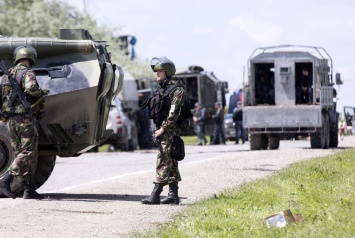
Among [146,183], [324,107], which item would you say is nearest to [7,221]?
[146,183]

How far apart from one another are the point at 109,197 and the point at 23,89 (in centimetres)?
185

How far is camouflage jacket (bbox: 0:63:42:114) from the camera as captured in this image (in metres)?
15.5

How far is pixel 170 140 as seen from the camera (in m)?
15.0

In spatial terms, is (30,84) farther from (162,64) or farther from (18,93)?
(162,64)

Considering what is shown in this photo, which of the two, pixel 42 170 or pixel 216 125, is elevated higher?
pixel 42 170

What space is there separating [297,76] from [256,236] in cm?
2482

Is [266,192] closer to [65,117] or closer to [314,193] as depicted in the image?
[314,193]

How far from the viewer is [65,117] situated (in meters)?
16.6

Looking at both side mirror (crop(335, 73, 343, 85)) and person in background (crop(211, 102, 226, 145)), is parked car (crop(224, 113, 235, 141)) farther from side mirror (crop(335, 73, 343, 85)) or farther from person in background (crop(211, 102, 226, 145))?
side mirror (crop(335, 73, 343, 85))

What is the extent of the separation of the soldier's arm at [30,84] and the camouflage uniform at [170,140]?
69.6 inches

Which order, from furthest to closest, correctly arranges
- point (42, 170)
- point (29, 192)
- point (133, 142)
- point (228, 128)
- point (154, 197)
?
point (228, 128) < point (133, 142) < point (42, 170) < point (29, 192) < point (154, 197)

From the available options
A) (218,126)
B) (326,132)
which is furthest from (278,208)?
(218,126)

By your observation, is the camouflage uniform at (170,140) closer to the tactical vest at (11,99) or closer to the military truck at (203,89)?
the tactical vest at (11,99)

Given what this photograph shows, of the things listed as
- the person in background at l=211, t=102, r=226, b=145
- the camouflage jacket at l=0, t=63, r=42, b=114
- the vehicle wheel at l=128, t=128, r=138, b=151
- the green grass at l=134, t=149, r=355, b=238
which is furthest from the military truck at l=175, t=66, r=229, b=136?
the camouflage jacket at l=0, t=63, r=42, b=114
